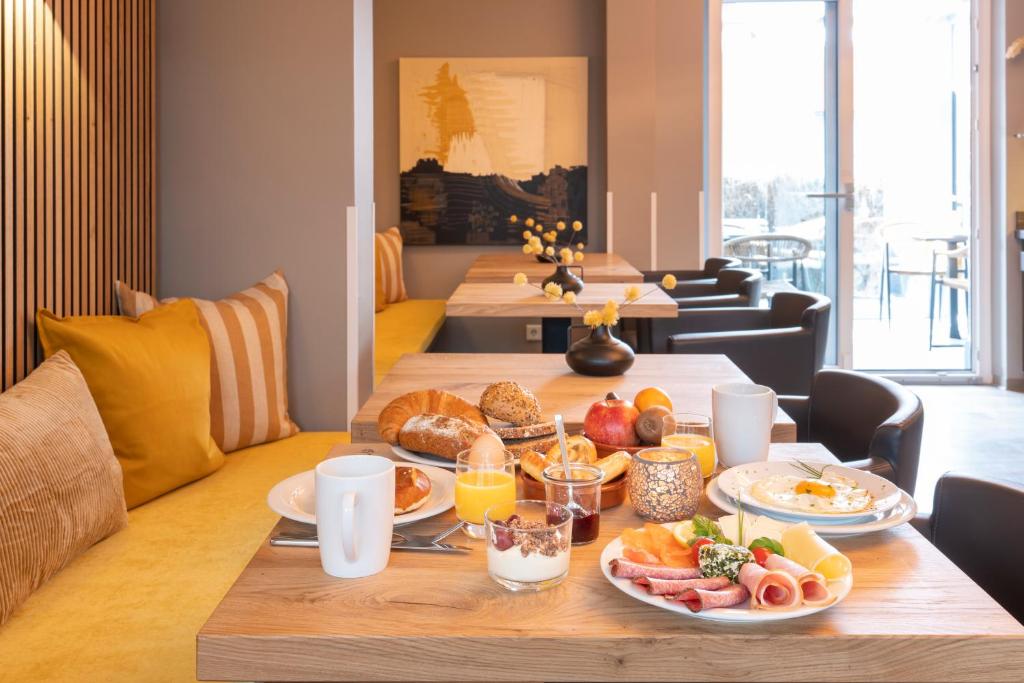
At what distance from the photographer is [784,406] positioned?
9.14 feet

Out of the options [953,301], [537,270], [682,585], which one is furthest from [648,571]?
[953,301]

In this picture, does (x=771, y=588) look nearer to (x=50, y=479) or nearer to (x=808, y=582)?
(x=808, y=582)

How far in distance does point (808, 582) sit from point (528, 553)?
12.6 inches

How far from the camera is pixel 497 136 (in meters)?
7.06

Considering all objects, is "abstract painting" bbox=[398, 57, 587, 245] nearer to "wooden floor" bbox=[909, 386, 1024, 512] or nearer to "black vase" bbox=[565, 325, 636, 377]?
"wooden floor" bbox=[909, 386, 1024, 512]

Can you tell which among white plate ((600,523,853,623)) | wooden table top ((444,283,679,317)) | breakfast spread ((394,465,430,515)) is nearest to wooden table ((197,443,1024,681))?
white plate ((600,523,853,623))

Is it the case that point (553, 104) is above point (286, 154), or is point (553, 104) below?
above

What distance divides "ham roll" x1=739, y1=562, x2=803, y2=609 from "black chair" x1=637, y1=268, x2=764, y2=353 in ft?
9.04

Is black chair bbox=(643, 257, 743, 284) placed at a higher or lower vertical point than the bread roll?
higher

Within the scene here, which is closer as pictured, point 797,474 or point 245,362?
point 797,474

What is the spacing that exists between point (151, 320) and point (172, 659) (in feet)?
3.97

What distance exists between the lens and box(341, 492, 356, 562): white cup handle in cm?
127

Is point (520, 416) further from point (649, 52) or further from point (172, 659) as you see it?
point (649, 52)

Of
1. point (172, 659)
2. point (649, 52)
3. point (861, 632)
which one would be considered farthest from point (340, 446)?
point (649, 52)
